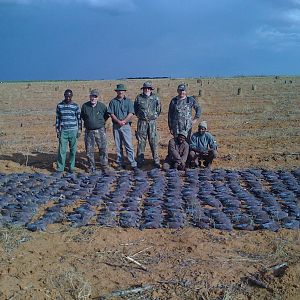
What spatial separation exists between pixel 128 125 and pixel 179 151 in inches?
54.9

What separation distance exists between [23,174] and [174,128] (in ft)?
12.4

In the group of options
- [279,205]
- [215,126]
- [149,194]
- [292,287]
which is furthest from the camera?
[215,126]

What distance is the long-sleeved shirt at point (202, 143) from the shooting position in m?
9.75

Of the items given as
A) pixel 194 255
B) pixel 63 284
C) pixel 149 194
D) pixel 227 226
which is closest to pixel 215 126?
pixel 149 194

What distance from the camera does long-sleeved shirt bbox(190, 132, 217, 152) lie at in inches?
384

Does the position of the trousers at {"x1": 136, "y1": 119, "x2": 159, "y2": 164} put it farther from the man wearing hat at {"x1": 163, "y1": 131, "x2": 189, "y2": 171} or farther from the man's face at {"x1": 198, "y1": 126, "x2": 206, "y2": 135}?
the man's face at {"x1": 198, "y1": 126, "x2": 206, "y2": 135}

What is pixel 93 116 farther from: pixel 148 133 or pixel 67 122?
pixel 148 133

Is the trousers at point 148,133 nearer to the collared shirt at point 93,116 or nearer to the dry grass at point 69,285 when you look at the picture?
the collared shirt at point 93,116

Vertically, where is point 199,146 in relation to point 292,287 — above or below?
above

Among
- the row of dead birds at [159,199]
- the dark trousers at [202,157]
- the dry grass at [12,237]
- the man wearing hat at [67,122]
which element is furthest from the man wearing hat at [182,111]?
the dry grass at [12,237]

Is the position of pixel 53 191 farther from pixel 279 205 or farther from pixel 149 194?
pixel 279 205

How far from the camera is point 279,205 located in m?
7.27

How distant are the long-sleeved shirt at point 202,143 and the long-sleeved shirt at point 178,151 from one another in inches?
9.6

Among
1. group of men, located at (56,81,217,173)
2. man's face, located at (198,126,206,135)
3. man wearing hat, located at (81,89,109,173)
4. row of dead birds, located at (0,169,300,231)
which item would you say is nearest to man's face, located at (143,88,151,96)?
group of men, located at (56,81,217,173)
